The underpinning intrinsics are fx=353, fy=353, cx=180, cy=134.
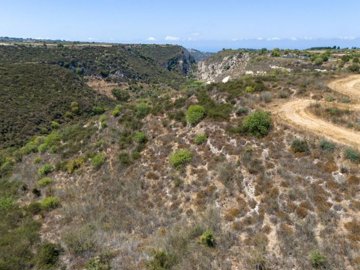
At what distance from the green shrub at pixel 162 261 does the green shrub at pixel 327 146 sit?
1180 cm

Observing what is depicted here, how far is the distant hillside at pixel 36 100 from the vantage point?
7088 centimetres

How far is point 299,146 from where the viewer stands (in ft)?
77.4

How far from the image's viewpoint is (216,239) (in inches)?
778

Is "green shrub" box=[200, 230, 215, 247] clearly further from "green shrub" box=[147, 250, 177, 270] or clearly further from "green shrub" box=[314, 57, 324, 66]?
"green shrub" box=[314, 57, 324, 66]

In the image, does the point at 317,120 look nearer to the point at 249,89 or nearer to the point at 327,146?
the point at 327,146

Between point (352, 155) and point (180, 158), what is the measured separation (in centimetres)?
1195

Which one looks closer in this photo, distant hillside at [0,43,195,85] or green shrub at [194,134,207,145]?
green shrub at [194,134,207,145]

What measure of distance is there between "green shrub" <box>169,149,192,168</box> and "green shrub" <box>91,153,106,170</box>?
7538 millimetres

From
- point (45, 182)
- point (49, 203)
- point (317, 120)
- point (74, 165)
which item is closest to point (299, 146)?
point (317, 120)

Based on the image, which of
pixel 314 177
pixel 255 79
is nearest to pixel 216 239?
pixel 314 177

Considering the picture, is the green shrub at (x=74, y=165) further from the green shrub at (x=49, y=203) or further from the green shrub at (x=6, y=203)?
the green shrub at (x=6, y=203)

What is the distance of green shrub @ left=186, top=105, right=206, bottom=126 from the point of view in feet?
101

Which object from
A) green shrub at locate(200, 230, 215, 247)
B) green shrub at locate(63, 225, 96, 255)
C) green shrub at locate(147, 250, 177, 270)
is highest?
green shrub at locate(200, 230, 215, 247)

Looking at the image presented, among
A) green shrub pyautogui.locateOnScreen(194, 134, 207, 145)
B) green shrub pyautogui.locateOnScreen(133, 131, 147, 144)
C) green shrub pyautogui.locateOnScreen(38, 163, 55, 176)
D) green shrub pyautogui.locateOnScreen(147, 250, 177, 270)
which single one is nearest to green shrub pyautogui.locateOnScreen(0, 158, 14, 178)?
green shrub pyautogui.locateOnScreen(38, 163, 55, 176)
